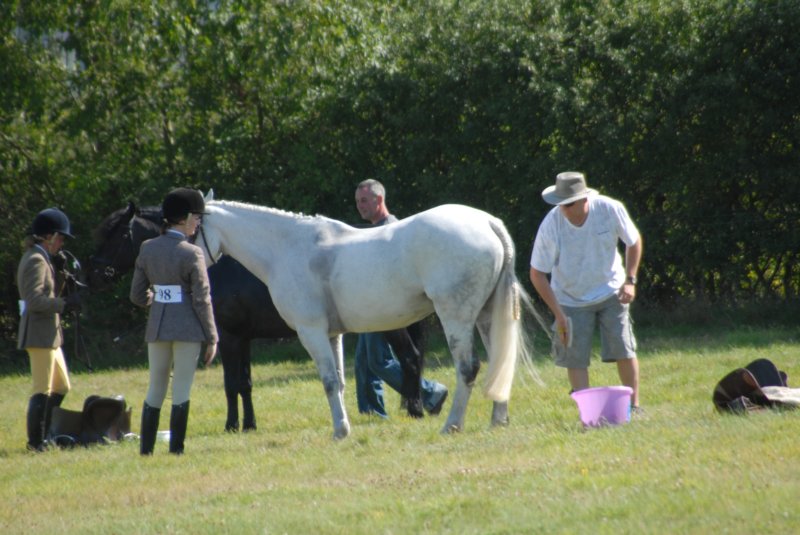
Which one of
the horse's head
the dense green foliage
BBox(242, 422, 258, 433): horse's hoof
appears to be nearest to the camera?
BBox(242, 422, 258, 433): horse's hoof

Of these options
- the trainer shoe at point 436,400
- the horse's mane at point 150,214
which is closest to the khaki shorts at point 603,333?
the trainer shoe at point 436,400

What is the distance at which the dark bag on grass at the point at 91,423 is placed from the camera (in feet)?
34.0

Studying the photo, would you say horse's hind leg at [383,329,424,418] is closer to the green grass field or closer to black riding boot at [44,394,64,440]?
the green grass field

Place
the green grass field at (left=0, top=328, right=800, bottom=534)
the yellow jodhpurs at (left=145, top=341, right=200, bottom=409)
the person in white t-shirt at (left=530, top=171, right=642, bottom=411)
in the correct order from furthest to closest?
1. the yellow jodhpurs at (left=145, top=341, right=200, bottom=409)
2. the person in white t-shirt at (left=530, top=171, right=642, bottom=411)
3. the green grass field at (left=0, top=328, right=800, bottom=534)

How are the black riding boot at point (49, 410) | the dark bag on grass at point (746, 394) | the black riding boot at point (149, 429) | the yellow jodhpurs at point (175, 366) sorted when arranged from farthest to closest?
the black riding boot at point (49, 410)
the black riding boot at point (149, 429)
the yellow jodhpurs at point (175, 366)
the dark bag on grass at point (746, 394)

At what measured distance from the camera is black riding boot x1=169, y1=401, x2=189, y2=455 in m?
8.89

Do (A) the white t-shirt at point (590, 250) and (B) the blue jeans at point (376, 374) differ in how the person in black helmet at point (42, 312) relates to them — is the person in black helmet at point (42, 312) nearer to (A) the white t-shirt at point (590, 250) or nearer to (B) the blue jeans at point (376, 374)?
(B) the blue jeans at point (376, 374)

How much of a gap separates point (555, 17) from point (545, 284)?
9.31m

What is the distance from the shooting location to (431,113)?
689 inches

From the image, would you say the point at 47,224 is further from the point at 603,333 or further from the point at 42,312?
the point at 603,333

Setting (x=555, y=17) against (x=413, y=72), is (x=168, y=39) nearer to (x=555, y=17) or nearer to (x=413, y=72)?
(x=413, y=72)

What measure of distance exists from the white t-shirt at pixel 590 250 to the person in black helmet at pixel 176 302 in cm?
262

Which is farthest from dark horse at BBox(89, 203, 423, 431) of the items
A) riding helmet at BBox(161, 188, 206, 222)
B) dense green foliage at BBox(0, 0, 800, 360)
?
dense green foliage at BBox(0, 0, 800, 360)

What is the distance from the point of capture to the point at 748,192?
52.5 feet
